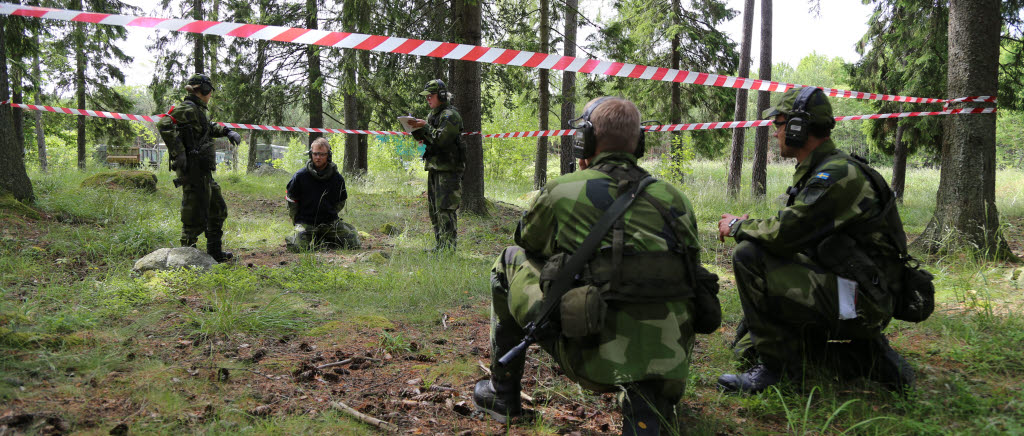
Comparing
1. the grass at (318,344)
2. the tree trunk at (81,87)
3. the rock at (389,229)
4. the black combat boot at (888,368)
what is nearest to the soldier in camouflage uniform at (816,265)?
the black combat boot at (888,368)

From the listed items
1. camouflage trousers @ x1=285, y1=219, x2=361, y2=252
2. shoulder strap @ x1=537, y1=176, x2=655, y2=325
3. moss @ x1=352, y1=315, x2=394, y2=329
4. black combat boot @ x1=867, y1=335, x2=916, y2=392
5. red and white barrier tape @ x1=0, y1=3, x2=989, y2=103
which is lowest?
moss @ x1=352, y1=315, x2=394, y2=329

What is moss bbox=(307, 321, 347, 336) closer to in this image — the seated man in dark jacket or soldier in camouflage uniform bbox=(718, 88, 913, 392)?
soldier in camouflage uniform bbox=(718, 88, 913, 392)

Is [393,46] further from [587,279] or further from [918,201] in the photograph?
[918,201]

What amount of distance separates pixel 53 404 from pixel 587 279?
2.41 metres

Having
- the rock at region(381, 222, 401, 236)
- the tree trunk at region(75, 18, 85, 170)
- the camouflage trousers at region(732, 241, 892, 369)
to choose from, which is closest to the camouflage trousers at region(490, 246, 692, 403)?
the camouflage trousers at region(732, 241, 892, 369)

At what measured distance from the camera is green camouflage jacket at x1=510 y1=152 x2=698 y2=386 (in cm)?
219

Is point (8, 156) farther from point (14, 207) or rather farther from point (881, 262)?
point (881, 262)

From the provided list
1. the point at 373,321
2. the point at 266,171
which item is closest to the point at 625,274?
the point at 373,321

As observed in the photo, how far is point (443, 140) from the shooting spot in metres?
6.59

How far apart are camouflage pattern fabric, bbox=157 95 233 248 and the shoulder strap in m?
4.96

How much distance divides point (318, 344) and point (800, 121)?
3232 mm

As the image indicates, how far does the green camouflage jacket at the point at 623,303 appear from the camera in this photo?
219cm

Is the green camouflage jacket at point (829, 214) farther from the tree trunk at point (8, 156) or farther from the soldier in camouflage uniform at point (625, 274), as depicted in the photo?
the tree trunk at point (8, 156)

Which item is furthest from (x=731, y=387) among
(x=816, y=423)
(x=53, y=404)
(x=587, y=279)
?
(x=53, y=404)
